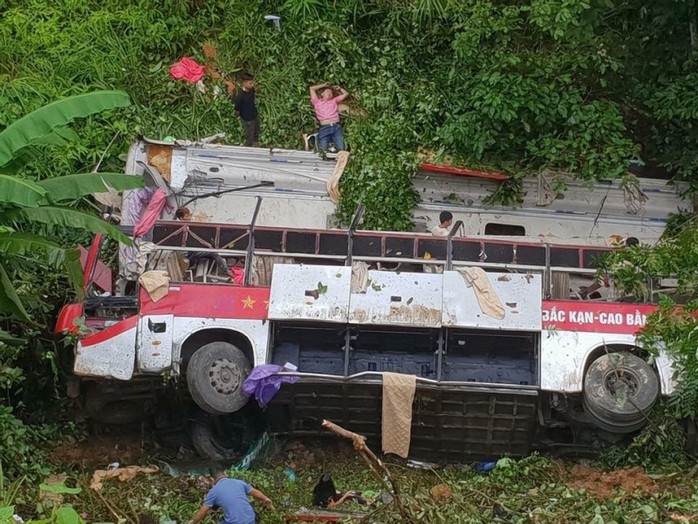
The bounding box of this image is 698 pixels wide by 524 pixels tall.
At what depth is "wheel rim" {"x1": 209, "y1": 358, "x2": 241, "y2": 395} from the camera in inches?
410

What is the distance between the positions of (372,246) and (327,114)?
3.04m

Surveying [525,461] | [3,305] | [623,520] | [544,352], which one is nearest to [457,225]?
[544,352]

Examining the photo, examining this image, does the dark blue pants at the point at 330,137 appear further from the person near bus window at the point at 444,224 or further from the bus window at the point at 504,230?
the bus window at the point at 504,230

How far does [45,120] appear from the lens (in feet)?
29.2

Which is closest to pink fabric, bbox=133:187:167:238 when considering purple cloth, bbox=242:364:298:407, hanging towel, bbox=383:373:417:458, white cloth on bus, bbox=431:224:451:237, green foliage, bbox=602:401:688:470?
purple cloth, bbox=242:364:298:407

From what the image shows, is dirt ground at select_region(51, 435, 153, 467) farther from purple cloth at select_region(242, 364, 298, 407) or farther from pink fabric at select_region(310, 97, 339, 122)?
pink fabric at select_region(310, 97, 339, 122)

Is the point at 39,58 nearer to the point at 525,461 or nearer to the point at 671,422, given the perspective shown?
the point at 525,461

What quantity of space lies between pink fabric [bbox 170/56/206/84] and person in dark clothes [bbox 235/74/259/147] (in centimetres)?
65

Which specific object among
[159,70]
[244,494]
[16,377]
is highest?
[159,70]

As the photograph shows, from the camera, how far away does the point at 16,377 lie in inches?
417

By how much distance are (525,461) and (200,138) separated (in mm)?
6051

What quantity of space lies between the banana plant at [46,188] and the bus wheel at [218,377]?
1453mm

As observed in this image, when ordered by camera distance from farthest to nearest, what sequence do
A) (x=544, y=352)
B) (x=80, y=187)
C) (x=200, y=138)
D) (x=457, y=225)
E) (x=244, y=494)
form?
(x=200, y=138)
(x=457, y=225)
(x=544, y=352)
(x=80, y=187)
(x=244, y=494)

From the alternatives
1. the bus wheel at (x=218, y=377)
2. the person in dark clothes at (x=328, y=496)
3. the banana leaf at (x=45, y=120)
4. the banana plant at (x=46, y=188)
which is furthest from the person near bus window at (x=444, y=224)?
the banana leaf at (x=45, y=120)
